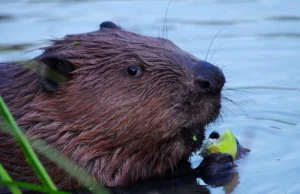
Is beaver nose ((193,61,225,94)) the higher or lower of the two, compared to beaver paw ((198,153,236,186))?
higher

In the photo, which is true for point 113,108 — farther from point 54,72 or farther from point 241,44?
point 241,44

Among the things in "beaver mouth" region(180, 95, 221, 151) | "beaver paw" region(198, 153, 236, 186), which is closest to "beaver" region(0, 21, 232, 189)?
"beaver mouth" region(180, 95, 221, 151)

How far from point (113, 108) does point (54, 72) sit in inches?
16.3

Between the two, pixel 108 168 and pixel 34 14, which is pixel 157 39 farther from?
pixel 34 14

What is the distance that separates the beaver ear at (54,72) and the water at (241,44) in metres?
0.26

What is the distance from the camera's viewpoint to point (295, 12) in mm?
9914

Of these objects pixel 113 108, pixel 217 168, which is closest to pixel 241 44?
pixel 217 168

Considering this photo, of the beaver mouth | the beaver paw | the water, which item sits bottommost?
the water

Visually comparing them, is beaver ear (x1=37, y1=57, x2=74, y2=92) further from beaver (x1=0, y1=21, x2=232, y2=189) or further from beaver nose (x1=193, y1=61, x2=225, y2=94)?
beaver nose (x1=193, y1=61, x2=225, y2=94)

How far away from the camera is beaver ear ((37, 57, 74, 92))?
17.9 ft

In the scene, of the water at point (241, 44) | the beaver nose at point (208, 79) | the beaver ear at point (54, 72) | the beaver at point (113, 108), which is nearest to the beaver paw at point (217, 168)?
the water at point (241, 44)

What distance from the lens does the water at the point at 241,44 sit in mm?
6090

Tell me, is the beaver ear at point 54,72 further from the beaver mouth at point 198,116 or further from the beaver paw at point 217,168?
the beaver paw at point 217,168

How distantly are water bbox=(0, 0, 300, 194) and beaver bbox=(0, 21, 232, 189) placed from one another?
1.12 ft
